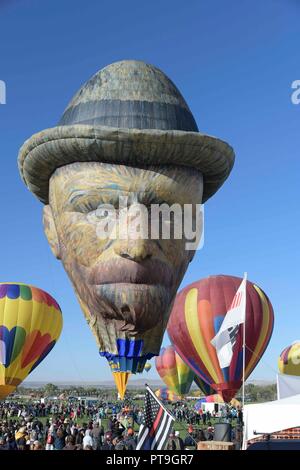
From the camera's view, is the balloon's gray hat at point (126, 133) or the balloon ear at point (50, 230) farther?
the balloon ear at point (50, 230)

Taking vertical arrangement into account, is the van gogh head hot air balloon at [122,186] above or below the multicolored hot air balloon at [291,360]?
above

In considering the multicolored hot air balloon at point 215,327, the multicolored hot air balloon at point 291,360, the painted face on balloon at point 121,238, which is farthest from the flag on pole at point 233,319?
the multicolored hot air balloon at point 291,360

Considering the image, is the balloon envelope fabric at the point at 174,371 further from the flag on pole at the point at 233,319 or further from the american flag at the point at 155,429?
the american flag at the point at 155,429

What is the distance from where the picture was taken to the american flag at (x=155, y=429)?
648 cm

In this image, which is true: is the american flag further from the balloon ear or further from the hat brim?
the hat brim

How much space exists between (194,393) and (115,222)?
87890 millimetres

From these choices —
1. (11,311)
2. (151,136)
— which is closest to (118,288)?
(151,136)

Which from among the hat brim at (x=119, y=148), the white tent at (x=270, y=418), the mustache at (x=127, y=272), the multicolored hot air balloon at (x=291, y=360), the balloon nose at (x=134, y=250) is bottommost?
the white tent at (x=270, y=418)

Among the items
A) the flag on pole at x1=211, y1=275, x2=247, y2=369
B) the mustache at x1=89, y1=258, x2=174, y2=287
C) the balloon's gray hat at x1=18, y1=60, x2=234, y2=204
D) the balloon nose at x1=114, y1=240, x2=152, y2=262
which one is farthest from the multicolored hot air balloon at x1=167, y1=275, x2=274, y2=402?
the balloon nose at x1=114, y1=240, x2=152, y2=262

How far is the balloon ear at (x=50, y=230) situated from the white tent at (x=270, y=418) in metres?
4.06

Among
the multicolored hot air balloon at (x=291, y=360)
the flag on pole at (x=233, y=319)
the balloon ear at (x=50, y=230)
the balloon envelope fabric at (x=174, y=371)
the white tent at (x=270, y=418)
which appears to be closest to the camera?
the balloon ear at (x=50, y=230)

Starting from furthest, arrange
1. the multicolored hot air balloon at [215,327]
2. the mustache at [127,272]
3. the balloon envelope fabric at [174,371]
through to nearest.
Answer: the balloon envelope fabric at [174,371] < the multicolored hot air balloon at [215,327] < the mustache at [127,272]

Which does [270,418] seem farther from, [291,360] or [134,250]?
[291,360]

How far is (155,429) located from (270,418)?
3.23 metres
